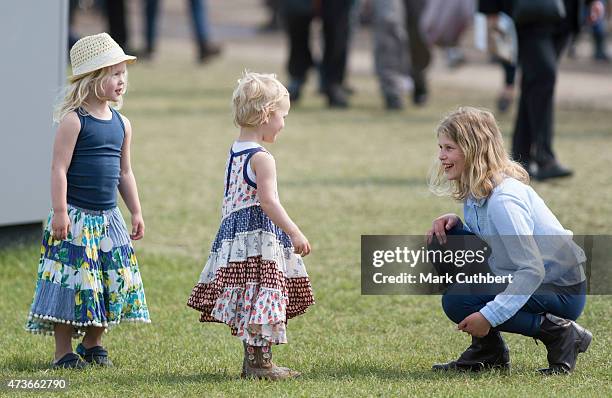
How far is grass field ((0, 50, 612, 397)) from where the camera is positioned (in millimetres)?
4422

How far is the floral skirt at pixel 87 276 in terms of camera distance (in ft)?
15.0

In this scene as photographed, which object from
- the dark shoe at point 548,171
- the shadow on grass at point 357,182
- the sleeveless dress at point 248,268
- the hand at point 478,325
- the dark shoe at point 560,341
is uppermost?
the sleeveless dress at point 248,268

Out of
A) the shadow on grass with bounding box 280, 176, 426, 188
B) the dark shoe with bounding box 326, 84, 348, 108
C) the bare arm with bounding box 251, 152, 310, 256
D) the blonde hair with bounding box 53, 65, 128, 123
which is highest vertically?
the blonde hair with bounding box 53, 65, 128, 123

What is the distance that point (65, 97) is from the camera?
4598 mm

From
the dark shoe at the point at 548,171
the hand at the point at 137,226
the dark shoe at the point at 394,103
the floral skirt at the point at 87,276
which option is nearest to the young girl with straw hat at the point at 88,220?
the floral skirt at the point at 87,276

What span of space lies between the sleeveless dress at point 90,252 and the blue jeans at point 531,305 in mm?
1147

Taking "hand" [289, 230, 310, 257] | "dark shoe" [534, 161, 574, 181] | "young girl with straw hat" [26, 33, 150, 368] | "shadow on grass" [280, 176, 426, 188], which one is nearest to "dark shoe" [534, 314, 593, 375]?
"hand" [289, 230, 310, 257]

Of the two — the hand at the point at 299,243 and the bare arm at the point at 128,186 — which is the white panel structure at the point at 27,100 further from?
the hand at the point at 299,243

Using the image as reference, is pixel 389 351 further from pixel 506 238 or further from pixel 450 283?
pixel 506 238

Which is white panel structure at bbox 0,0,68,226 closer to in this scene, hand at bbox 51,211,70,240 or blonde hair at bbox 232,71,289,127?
hand at bbox 51,211,70,240

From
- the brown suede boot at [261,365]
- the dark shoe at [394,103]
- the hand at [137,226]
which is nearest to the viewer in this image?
the brown suede boot at [261,365]

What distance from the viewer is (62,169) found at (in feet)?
14.7

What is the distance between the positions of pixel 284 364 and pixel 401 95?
8873 mm

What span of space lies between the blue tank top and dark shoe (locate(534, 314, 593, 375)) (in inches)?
63.0
